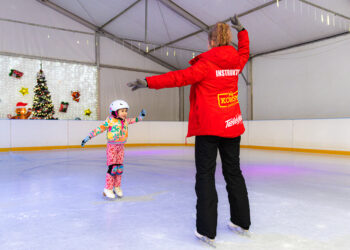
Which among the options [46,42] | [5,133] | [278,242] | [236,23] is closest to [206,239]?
[278,242]

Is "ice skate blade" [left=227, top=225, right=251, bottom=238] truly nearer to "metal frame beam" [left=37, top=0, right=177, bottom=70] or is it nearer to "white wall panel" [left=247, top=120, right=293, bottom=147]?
"white wall panel" [left=247, top=120, right=293, bottom=147]

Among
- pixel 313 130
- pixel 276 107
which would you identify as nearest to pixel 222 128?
pixel 313 130

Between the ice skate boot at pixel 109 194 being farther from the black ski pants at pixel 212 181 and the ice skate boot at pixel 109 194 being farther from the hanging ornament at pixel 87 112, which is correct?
the hanging ornament at pixel 87 112

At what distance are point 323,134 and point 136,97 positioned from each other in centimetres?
824

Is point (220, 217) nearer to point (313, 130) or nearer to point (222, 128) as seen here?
point (222, 128)

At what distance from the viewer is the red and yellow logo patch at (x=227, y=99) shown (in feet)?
5.53

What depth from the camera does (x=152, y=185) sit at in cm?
337

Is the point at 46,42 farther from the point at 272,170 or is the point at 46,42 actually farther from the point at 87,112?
the point at 272,170

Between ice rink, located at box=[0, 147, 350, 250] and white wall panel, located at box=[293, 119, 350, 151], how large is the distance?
3.46 m

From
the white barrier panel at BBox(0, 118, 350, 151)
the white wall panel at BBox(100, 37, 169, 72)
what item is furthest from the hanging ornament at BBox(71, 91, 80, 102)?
the white barrier panel at BBox(0, 118, 350, 151)

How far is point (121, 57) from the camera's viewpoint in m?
12.8

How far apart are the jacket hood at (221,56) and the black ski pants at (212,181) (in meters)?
0.43

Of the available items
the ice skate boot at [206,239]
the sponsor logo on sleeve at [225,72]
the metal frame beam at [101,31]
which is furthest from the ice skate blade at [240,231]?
the metal frame beam at [101,31]

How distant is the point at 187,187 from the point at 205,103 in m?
1.76
